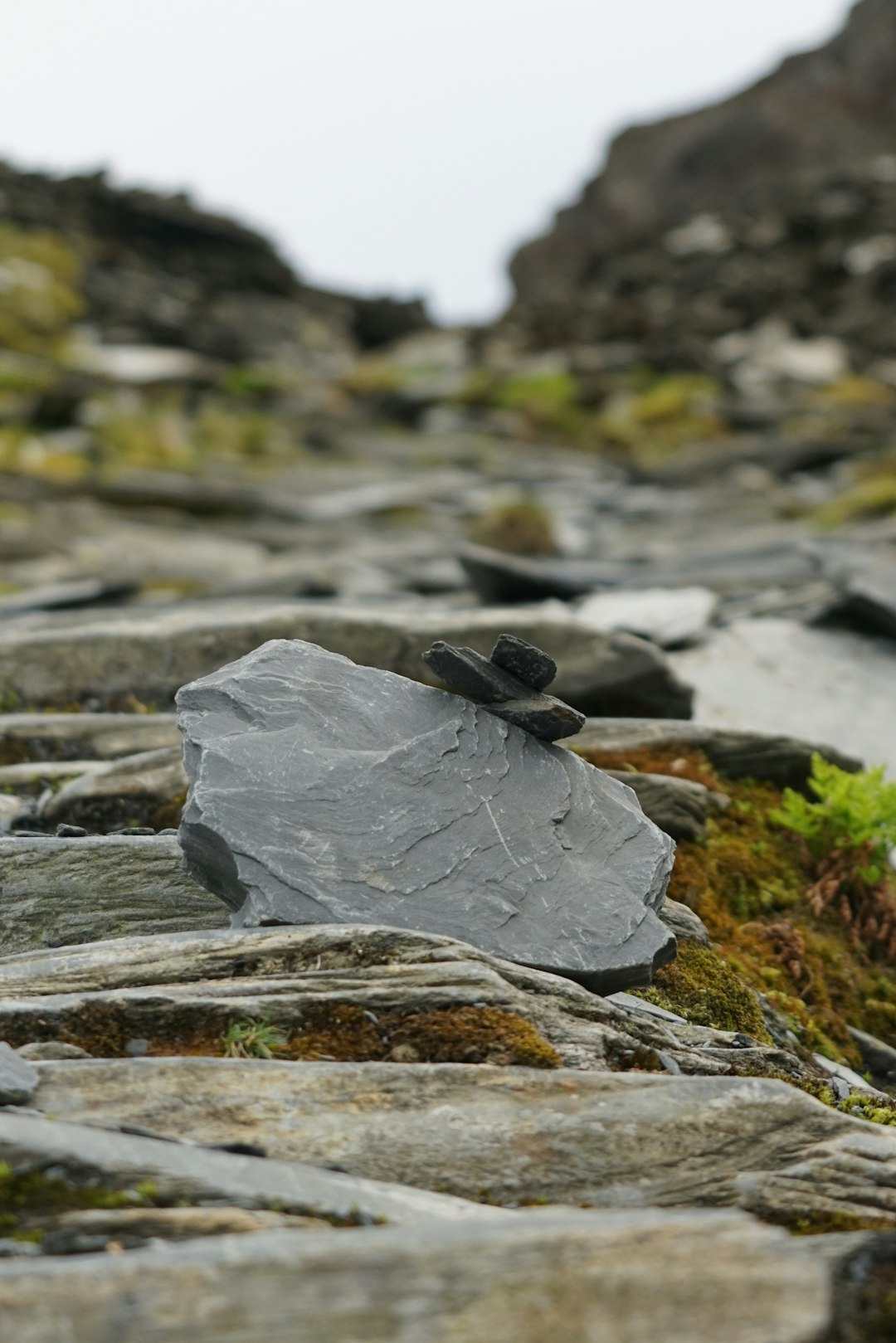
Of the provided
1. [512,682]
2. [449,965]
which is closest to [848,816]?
[512,682]

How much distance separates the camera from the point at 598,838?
5527 millimetres

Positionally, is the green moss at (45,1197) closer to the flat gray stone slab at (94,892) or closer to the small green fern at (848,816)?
the flat gray stone slab at (94,892)

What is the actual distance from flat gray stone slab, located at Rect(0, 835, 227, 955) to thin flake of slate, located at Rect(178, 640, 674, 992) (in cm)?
50

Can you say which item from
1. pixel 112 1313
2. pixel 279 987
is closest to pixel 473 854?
pixel 279 987

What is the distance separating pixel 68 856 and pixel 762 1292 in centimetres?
392

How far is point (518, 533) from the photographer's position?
730 inches

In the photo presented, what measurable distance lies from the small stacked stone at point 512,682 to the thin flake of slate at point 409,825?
0.24ft

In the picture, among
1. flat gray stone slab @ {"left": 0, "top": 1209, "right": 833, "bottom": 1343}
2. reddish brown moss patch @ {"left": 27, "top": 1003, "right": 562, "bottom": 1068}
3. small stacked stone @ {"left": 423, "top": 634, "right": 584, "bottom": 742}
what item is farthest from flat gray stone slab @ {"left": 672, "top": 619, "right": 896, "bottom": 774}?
flat gray stone slab @ {"left": 0, "top": 1209, "right": 833, "bottom": 1343}

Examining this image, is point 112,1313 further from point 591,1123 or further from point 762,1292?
point 591,1123

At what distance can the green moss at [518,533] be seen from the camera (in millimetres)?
18422

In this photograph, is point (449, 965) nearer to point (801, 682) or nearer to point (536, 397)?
point (801, 682)

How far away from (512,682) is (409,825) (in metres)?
0.97

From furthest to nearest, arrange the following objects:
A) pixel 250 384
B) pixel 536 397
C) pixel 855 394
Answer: pixel 536 397 < pixel 855 394 < pixel 250 384

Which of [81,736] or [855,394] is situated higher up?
[855,394]
